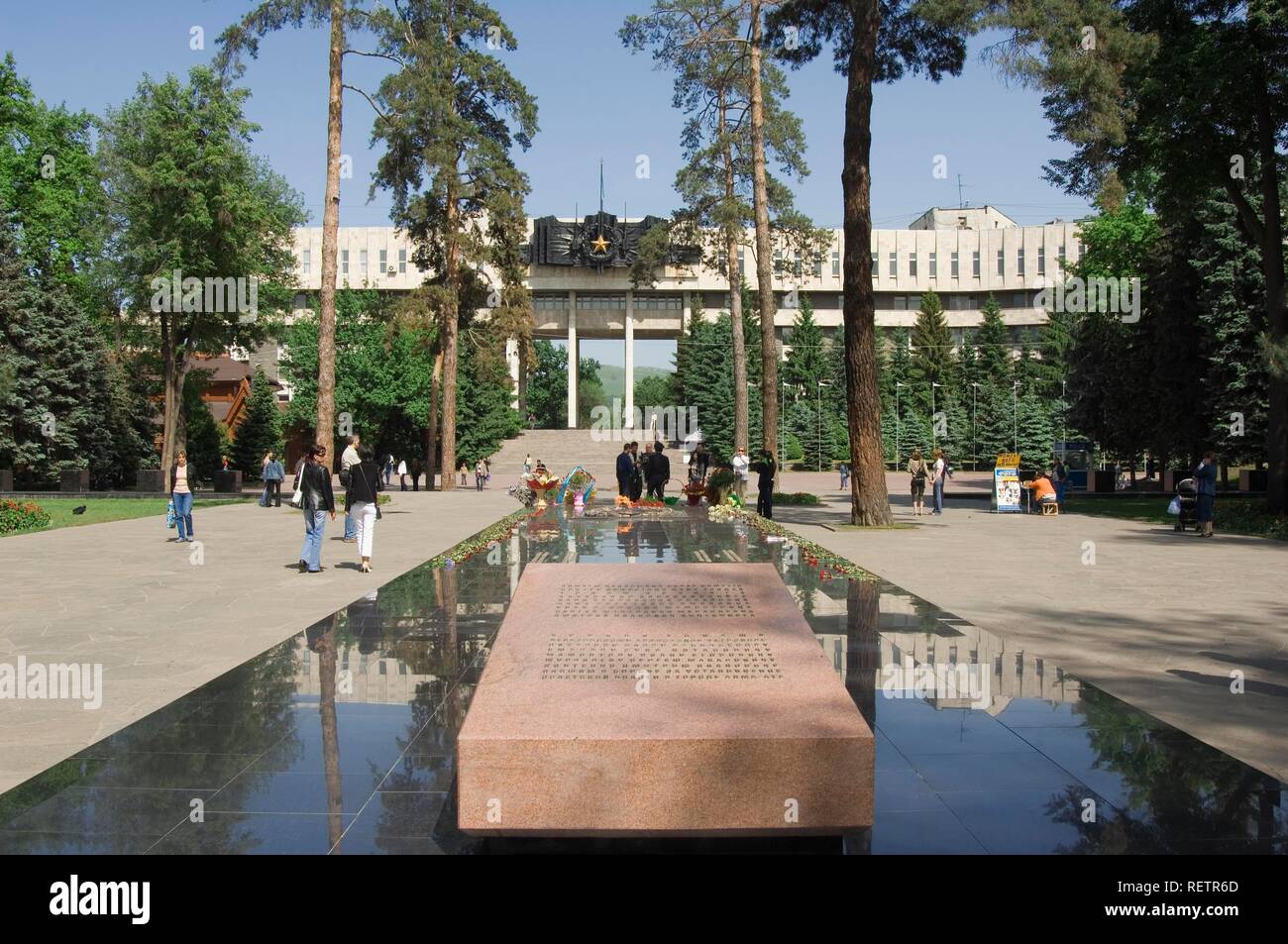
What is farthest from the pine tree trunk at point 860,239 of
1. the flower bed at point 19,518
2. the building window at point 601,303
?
the building window at point 601,303

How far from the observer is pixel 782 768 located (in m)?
4.37

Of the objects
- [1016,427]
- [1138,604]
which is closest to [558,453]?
[1016,427]

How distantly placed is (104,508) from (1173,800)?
106 feet

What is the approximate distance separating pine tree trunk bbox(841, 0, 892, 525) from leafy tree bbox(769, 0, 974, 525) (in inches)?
0.8

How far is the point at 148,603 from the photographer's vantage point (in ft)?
39.4

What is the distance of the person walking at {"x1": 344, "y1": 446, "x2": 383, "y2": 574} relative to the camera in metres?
15.1

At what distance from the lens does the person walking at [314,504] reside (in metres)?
14.6

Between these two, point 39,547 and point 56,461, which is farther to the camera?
point 56,461

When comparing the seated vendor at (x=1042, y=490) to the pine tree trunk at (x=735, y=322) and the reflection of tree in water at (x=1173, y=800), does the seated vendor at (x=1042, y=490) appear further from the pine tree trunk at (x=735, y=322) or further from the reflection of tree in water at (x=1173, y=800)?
the reflection of tree in water at (x=1173, y=800)

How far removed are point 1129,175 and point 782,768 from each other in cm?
2726

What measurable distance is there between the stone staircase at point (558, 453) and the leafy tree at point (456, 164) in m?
23.9

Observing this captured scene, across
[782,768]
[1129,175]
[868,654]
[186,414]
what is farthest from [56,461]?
[782,768]
